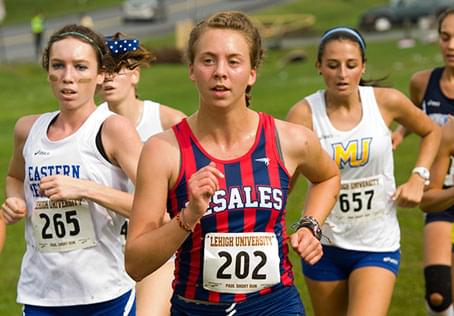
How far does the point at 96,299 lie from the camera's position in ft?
15.8

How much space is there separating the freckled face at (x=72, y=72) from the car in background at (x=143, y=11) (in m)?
40.1

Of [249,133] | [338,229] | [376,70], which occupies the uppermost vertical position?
[376,70]

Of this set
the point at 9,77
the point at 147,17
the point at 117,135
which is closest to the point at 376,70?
the point at 9,77

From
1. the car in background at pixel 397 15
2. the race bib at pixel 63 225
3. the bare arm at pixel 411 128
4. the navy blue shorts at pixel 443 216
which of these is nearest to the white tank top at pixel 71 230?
the race bib at pixel 63 225

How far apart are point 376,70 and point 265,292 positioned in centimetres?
2479

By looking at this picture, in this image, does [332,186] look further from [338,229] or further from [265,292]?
[338,229]

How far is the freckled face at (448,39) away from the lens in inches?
255

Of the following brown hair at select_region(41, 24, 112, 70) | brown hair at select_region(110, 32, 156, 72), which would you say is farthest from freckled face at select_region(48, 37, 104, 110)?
brown hair at select_region(110, 32, 156, 72)

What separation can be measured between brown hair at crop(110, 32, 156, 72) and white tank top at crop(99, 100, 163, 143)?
0.29 metres

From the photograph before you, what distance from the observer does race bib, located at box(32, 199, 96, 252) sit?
474 cm

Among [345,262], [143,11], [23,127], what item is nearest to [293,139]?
[23,127]

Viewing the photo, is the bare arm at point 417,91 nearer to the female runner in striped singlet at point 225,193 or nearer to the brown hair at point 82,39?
the brown hair at point 82,39

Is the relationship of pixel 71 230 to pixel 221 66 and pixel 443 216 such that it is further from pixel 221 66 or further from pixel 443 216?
pixel 443 216

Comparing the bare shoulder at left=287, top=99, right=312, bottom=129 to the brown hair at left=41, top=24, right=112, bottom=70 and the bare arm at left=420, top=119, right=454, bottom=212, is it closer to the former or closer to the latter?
the bare arm at left=420, top=119, right=454, bottom=212
